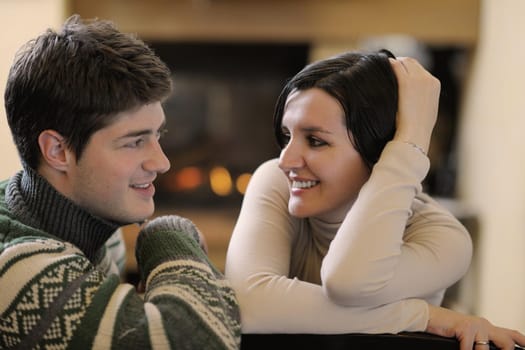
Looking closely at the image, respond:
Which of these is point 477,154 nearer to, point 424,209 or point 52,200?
point 424,209

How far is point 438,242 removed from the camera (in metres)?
1.18

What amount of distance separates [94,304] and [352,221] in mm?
395

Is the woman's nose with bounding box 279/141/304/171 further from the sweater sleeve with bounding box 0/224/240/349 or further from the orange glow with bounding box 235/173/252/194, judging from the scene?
the orange glow with bounding box 235/173/252/194

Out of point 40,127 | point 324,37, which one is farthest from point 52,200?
point 324,37

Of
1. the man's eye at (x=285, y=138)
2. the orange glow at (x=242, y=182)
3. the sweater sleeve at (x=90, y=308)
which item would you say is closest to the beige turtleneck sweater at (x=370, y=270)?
the sweater sleeve at (x=90, y=308)

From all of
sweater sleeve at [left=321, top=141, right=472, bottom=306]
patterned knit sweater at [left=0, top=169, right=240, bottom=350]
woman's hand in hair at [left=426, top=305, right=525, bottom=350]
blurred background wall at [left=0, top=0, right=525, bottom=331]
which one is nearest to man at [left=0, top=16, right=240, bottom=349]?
patterned knit sweater at [left=0, top=169, right=240, bottom=350]

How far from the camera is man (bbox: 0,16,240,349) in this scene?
96cm

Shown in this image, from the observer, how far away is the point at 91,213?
1.19m

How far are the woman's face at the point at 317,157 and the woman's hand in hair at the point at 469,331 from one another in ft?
0.88

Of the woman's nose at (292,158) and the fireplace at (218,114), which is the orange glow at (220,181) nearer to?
the fireplace at (218,114)

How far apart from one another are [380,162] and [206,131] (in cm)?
272

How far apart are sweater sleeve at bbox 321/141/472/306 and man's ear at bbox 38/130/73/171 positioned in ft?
1.44

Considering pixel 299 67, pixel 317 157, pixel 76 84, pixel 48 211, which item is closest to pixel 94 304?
pixel 48 211

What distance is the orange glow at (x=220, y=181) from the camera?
372 centimetres
